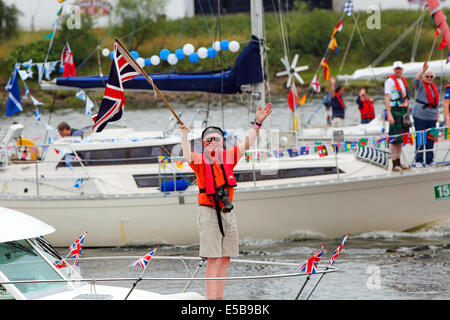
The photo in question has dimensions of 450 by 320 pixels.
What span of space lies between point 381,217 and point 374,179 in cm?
71

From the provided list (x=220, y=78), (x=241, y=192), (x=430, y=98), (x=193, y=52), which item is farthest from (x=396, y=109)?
(x=193, y=52)

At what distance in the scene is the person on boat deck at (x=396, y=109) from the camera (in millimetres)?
12766

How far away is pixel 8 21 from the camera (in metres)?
33.0

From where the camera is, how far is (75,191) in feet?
45.3

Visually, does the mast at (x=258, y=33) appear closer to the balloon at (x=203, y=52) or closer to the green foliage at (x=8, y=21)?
the balloon at (x=203, y=52)

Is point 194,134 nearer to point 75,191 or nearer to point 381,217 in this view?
point 75,191

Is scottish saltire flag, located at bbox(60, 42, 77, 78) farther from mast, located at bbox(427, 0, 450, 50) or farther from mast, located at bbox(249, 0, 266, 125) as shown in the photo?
mast, located at bbox(427, 0, 450, 50)

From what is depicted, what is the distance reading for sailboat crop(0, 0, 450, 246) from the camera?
42.7 feet

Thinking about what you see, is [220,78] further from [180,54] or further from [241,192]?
[241,192]

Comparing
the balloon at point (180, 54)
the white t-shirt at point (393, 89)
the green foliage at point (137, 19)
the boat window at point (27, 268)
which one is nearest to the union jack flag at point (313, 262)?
the boat window at point (27, 268)

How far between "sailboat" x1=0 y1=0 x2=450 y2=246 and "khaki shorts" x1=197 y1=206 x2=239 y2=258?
215 inches

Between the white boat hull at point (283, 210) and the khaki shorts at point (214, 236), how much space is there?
18.0ft

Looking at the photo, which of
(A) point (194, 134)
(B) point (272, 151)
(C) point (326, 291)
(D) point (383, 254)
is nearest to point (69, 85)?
(A) point (194, 134)

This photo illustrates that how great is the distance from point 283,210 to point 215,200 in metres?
5.79
